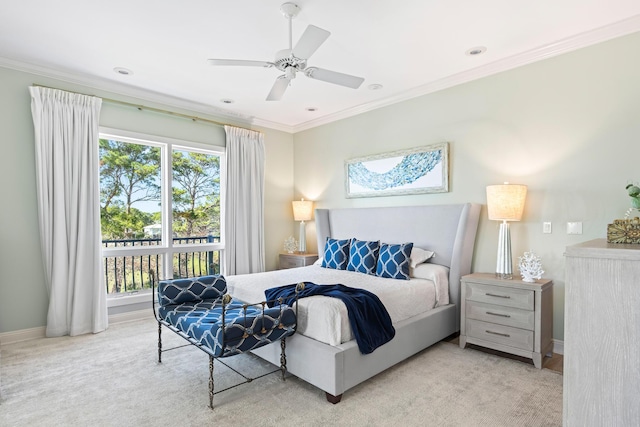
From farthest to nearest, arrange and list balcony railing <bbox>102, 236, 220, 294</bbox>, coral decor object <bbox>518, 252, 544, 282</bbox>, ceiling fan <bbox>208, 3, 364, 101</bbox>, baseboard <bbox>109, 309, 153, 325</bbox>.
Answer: balcony railing <bbox>102, 236, 220, 294</bbox>
baseboard <bbox>109, 309, 153, 325</bbox>
coral decor object <bbox>518, 252, 544, 282</bbox>
ceiling fan <bbox>208, 3, 364, 101</bbox>

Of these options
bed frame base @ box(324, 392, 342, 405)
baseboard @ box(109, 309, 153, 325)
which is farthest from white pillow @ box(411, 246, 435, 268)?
baseboard @ box(109, 309, 153, 325)

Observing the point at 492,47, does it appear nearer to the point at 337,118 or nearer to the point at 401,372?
the point at 337,118

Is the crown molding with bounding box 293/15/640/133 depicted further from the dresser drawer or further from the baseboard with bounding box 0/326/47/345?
the baseboard with bounding box 0/326/47/345

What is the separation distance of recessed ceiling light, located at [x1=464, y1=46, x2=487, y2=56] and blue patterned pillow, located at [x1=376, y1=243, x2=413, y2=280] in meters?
2.02

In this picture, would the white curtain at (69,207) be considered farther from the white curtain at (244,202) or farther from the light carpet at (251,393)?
the white curtain at (244,202)

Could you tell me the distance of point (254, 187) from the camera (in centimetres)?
535

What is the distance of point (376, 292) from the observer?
302 cm

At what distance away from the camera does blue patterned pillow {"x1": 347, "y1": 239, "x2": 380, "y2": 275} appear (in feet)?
12.9

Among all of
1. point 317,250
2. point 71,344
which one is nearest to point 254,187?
point 317,250

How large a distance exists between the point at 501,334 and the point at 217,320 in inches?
98.2

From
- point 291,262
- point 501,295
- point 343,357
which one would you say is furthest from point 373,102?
point 343,357

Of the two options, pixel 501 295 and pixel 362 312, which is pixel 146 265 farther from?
pixel 501 295

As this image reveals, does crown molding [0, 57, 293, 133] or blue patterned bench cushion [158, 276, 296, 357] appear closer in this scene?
blue patterned bench cushion [158, 276, 296, 357]

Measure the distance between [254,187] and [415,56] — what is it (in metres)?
3.00
